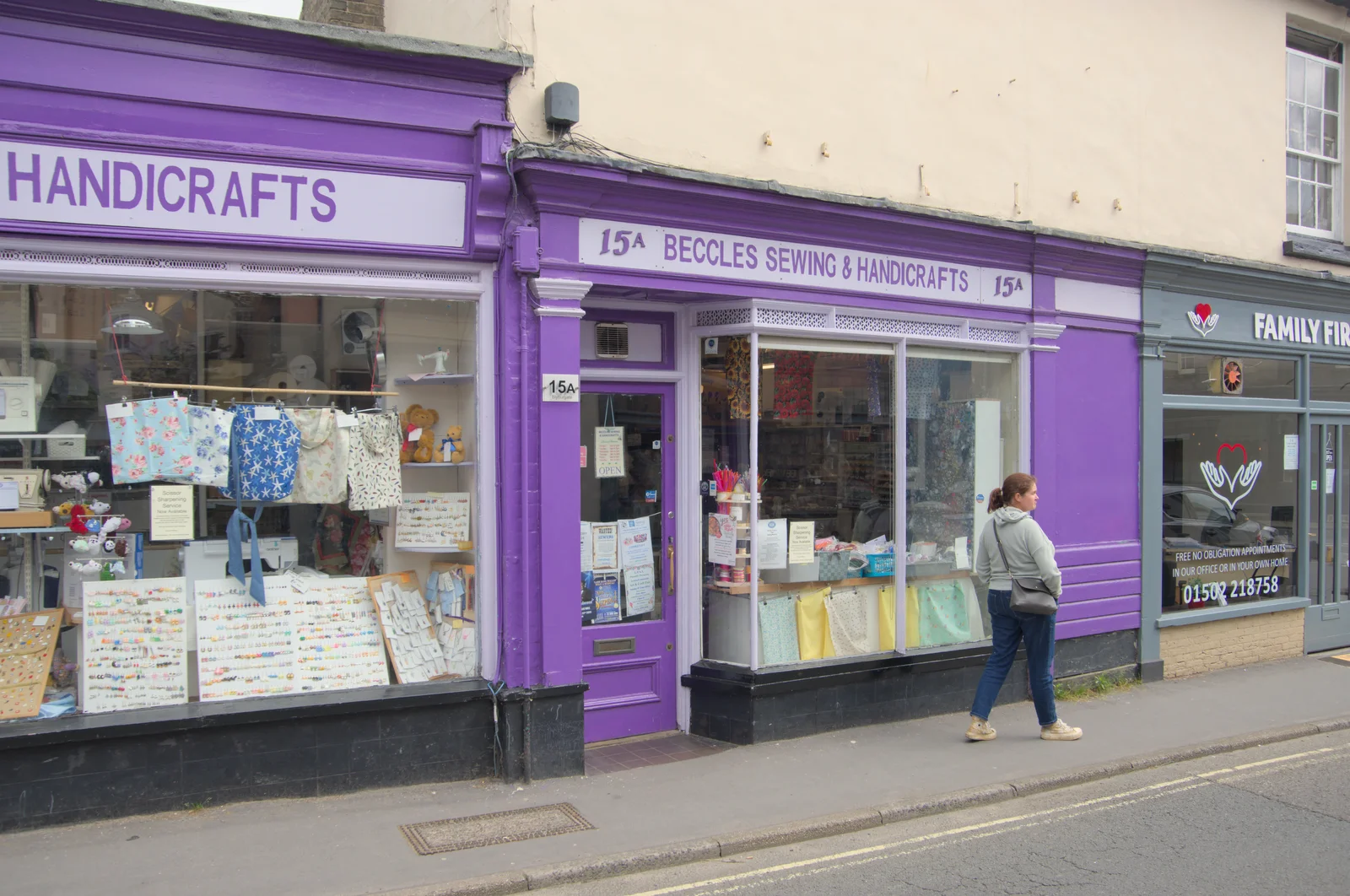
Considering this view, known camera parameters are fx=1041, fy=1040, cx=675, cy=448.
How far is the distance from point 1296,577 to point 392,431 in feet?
32.2

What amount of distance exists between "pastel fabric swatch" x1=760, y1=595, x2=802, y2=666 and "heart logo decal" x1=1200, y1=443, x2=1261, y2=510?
524cm

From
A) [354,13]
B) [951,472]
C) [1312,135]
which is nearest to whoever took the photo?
[354,13]

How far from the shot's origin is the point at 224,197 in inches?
240

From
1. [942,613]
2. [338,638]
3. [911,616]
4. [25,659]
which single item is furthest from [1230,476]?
[25,659]

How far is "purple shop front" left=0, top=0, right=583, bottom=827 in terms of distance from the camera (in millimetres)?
5816

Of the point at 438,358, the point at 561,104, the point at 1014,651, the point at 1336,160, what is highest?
the point at 1336,160

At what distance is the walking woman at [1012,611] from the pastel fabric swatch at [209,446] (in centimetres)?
534

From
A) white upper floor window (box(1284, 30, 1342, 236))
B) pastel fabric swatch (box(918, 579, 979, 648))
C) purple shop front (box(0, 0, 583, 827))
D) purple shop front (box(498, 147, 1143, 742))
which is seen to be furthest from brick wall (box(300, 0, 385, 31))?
white upper floor window (box(1284, 30, 1342, 236))

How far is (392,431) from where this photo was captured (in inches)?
272

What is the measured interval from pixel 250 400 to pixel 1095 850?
5639mm

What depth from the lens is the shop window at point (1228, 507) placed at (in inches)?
Answer: 408

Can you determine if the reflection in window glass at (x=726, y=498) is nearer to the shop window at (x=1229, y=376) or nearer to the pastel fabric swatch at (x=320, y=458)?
the pastel fabric swatch at (x=320, y=458)

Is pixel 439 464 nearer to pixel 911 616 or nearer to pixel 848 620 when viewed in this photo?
pixel 848 620

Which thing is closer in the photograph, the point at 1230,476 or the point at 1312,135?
the point at 1230,476
